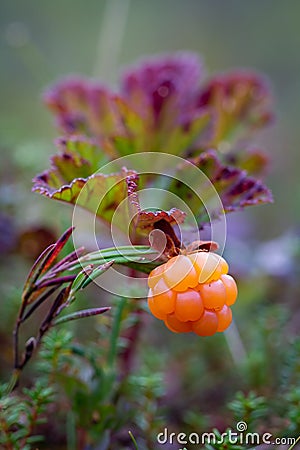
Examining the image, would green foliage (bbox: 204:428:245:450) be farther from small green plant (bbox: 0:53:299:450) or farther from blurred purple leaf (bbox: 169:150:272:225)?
blurred purple leaf (bbox: 169:150:272:225)

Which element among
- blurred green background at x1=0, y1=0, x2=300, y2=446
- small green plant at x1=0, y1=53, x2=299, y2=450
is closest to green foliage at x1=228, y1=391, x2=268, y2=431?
small green plant at x1=0, y1=53, x2=299, y2=450

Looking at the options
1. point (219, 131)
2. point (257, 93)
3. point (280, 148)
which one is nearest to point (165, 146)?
point (219, 131)

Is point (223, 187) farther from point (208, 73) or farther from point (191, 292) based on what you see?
point (208, 73)

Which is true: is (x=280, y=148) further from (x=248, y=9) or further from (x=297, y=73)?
(x=248, y=9)

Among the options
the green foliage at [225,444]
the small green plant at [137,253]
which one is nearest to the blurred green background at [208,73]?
the small green plant at [137,253]

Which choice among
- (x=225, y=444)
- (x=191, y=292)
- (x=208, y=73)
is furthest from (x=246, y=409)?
(x=208, y=73)

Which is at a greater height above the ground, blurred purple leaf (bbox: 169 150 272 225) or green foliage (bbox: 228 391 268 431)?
blurred purple leaf (bbox: 169 150 272 225)
